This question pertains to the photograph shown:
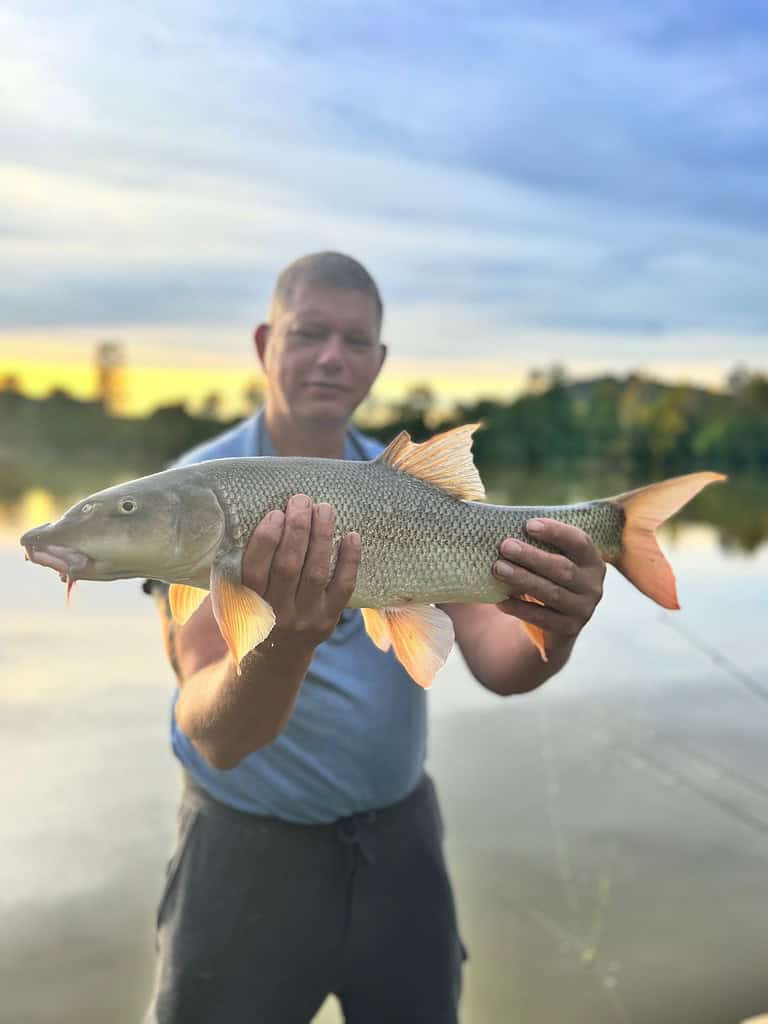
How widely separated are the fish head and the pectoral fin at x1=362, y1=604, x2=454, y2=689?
0.48 metres

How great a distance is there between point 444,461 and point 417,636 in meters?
0.45

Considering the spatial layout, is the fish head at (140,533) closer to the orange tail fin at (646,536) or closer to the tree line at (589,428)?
the orange tail fin at (646,536)

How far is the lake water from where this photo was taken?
5.81m

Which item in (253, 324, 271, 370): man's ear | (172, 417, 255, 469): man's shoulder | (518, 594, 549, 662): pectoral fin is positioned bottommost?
(518, 594, 549, 662): pectoral fin

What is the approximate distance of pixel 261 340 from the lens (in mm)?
3385

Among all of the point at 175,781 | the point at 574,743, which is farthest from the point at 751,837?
the point at 175,781

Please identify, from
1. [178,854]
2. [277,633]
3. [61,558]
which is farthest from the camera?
[178,854]

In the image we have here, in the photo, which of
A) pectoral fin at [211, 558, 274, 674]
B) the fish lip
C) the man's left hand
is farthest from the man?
the fish lip

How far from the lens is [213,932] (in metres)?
2.79

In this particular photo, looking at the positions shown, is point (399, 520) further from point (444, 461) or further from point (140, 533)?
point (140, 533)

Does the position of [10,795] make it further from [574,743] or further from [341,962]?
[341,962]

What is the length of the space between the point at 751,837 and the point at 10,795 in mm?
6665

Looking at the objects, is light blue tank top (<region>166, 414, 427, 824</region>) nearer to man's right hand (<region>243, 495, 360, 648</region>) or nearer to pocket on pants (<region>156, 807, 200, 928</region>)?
pocket on pants (<region>156, 807, 200, 928</region>)

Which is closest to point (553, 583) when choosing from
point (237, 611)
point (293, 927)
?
point (237, 611)
